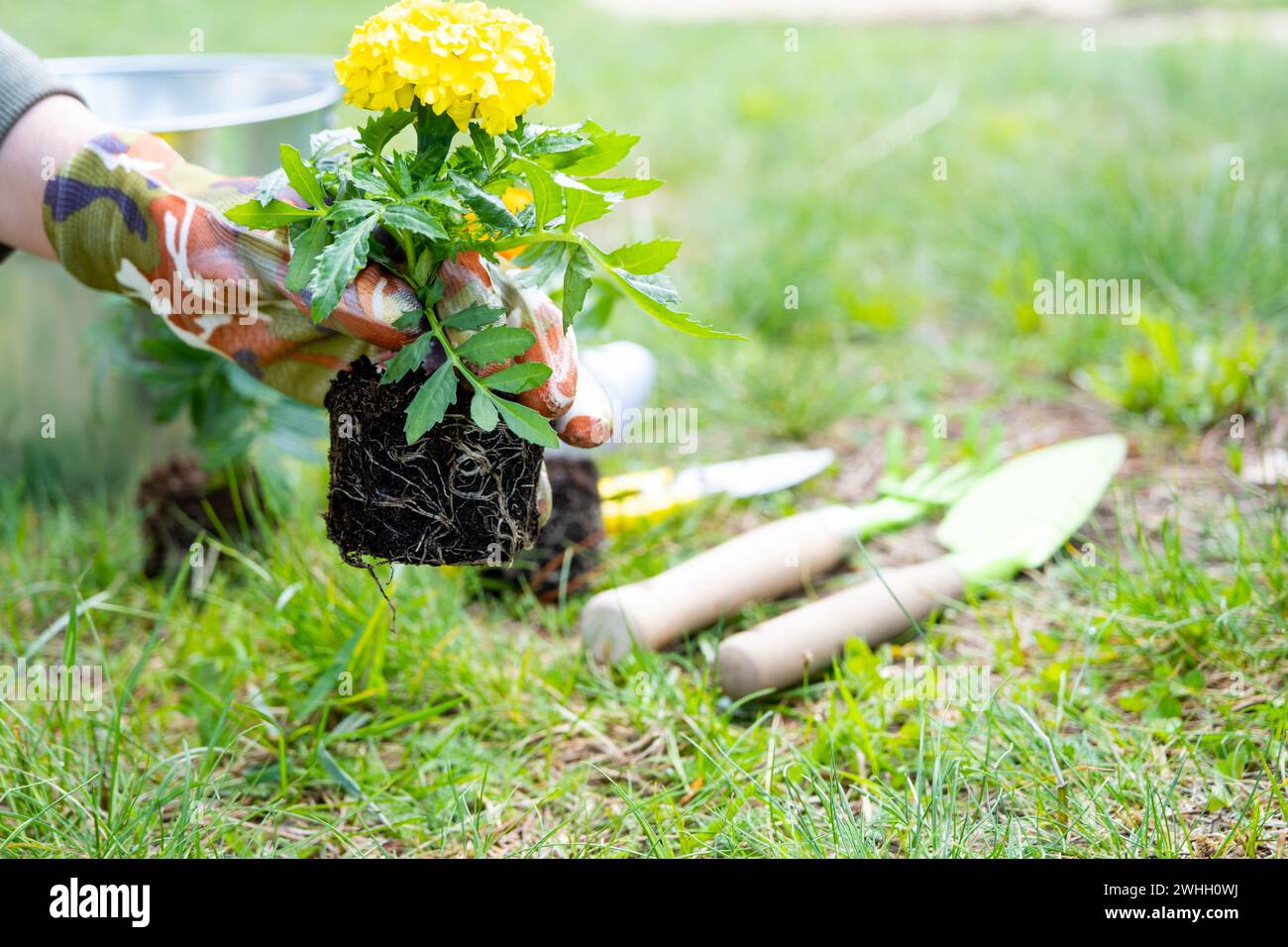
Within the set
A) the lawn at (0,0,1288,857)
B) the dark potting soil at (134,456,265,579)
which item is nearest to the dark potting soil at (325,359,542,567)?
the lawn at (0,0,1288,857)

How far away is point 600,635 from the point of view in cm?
214

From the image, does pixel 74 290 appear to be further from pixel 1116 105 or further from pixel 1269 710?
pixel 1116 105

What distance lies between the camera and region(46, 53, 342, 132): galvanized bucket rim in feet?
7.97

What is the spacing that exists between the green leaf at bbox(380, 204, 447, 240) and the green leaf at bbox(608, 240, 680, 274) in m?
0.22

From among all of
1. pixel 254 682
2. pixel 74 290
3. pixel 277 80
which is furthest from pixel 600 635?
pixel 277 80

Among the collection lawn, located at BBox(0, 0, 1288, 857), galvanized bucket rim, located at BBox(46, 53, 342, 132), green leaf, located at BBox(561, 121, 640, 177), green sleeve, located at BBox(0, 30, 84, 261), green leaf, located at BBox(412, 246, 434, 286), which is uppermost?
galvanized bucket rim, located at BBox(46, 53, 342, 132)

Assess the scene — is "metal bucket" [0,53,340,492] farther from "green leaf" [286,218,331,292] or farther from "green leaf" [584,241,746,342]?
"green leaf" [584,241,746,342]

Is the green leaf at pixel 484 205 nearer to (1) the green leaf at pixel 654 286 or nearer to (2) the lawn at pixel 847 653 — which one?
(1) the green leaf at pixel 654 286

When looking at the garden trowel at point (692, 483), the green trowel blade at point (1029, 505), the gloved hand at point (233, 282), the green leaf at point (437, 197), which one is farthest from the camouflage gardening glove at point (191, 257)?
the green trowel blade at point (1029, 505)

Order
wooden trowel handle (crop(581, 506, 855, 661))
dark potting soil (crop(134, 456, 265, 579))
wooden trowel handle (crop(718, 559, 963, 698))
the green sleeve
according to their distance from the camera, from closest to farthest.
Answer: the green sleeve
wooden trowel handle (crop(718, 559, 963, 698))
wooden trowel handle (crop(581, 506, 855, 661))
dark potting soil (crop(134, 456, 265, 579))

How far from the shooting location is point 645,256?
149cm

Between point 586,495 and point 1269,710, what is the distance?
1.30 m

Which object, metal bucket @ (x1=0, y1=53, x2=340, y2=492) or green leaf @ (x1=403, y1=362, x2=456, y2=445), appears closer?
green leaf @ (x1=403, y1=362, x2=456, y2=445)

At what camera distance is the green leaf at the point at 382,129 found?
1.45m
